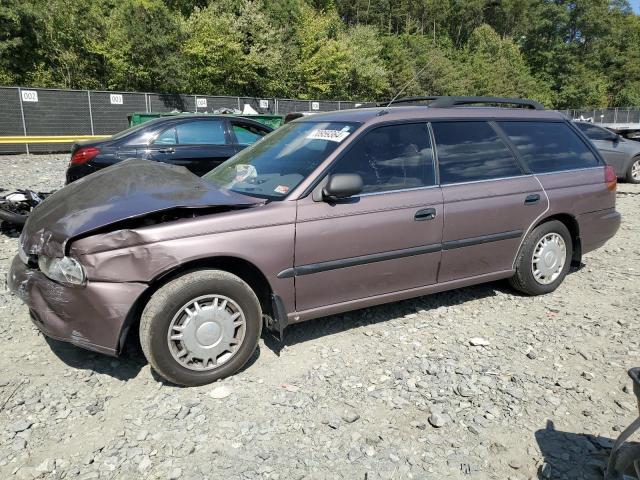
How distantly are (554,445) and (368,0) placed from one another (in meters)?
61.3

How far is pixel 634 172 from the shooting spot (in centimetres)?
1270

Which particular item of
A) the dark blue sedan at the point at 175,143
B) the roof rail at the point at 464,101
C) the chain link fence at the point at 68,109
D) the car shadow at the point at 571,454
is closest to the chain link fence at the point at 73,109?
the chain link fence at the point at 68,109

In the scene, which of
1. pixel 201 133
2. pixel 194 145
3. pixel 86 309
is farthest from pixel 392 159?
pixel 201 133

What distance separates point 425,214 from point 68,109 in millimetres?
17534

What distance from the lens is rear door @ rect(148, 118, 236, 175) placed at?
8.05m

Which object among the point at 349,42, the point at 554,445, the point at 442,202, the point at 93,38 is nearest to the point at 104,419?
the point at 554,445

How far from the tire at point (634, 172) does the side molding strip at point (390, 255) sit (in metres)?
10.3

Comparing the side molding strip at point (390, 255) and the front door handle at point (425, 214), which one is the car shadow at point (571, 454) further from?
the front door handle at point (425, 214)

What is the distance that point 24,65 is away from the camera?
74.9 feet

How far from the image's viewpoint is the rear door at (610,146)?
489 inches

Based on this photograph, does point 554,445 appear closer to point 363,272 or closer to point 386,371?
point 386,371

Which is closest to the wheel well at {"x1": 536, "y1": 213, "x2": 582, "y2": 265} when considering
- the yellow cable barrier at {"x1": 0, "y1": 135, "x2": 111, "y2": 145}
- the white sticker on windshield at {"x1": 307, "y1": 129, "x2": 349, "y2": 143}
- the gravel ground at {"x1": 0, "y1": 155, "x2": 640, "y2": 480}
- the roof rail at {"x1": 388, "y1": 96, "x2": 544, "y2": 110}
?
the gravel ground at {"x1": 0, "y1": 155, "x2": 640, "y2": 480}

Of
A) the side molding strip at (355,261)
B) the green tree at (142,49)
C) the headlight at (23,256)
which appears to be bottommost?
the side molding strip at (355,261)

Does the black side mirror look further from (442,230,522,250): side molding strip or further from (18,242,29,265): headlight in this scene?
(18,242,29,265): headlight
